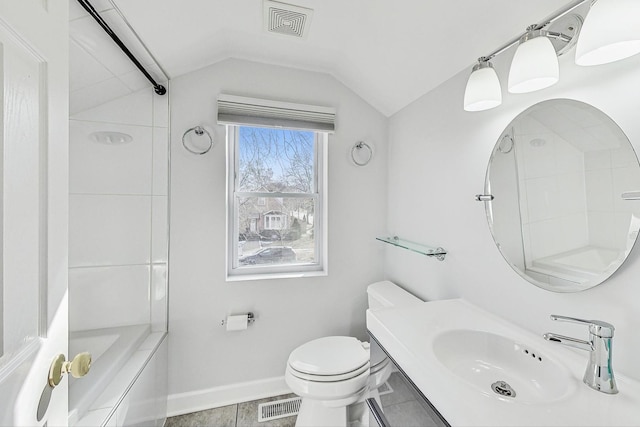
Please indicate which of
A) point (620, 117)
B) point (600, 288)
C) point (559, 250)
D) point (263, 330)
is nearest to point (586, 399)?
point (600, 288)

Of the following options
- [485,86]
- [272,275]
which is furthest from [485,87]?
[272,275]

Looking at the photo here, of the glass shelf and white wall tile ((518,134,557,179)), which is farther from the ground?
white wall tile ((518,134,557,179))

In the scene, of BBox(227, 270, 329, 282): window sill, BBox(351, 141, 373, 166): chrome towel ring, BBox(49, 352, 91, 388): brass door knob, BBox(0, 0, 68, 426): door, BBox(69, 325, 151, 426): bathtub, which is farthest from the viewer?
BBox(351, 141, 373, 166): chrome towel ring

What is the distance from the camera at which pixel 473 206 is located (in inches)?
49.3

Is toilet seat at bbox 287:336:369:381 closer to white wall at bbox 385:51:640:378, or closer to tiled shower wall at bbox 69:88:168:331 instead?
white wall at bbox 385:51:640:378

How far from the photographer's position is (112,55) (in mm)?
1221

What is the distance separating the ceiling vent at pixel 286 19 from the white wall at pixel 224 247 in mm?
339

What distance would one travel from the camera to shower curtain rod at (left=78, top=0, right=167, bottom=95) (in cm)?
96

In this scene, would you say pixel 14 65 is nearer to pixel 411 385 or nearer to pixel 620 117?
pixel 411 385

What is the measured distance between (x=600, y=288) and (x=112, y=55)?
2.10 metres

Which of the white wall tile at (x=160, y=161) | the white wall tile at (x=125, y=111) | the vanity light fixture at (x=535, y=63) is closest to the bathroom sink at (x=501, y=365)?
the vanity light fixture at (x=535, y=63)

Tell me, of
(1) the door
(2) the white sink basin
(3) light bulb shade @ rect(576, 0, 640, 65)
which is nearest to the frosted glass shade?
(3) light bulb shade @ rect(576, 0, 640, 65)

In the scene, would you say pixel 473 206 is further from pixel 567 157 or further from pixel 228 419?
pixel 228 419

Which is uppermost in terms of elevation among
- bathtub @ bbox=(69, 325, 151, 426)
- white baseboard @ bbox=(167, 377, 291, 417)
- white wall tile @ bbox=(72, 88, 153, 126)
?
white wall tile @ bbox=(72, 88, 153, 126)
